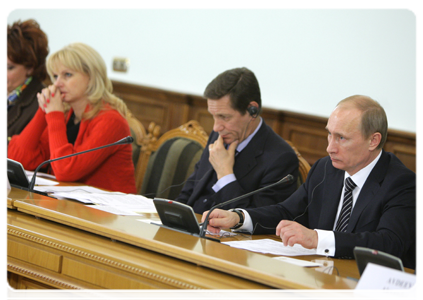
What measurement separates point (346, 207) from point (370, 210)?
0.11 meters

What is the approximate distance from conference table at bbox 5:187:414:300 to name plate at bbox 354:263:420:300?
4 centimetres

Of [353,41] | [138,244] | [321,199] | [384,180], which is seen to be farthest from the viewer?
[353,41]

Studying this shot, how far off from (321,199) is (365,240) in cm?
38

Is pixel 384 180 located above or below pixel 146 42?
below

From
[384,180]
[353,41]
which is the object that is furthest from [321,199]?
[353,41]

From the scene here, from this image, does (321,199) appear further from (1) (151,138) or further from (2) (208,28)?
(2) (208,28)

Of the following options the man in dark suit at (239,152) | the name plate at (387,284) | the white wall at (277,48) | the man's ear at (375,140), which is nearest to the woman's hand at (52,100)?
the man in dark suit at (239,152)

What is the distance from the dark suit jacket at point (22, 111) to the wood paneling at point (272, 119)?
202cm

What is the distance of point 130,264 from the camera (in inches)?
59.3

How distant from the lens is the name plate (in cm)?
121

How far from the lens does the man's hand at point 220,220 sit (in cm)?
191

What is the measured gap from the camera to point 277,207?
218 centimetres

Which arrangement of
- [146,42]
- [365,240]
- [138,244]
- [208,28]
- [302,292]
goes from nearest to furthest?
[302,292] < [138,244] < [365,240] < [208,28] < [146,42]

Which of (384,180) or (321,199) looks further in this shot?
(321,199)
